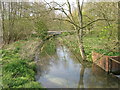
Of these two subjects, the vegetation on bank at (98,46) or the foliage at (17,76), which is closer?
the foliage at (17,76)

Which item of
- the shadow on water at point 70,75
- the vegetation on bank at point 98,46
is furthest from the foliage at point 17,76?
the vegetation on bank at point 98,46

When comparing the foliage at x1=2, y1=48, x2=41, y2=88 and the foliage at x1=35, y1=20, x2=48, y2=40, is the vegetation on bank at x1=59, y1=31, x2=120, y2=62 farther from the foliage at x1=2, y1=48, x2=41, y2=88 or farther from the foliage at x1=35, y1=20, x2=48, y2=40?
the foliage at x1=2, y1=48, x2=41, y2=88

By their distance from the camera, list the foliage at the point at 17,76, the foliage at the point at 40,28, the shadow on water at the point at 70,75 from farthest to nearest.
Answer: the foliage at the point at 40,28, the shadow on water at the point at 70,75, the foliage at the point at 17,76

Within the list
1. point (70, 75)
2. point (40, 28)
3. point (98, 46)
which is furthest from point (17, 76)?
point (98, 46)

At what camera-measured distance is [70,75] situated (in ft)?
21.7

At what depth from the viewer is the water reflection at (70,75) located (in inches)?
224

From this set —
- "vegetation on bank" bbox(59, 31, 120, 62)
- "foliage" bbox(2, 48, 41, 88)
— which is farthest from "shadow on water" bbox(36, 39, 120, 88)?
"foliage" bbox(2, 48, 41, 88)

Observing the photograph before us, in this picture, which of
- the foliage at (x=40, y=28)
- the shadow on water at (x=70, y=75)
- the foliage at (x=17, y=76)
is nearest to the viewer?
the foliage at (x=17, y=76)

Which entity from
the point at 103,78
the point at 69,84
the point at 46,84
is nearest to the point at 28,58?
the point at 46,84

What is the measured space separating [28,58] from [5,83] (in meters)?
3.09

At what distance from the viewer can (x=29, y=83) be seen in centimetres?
504

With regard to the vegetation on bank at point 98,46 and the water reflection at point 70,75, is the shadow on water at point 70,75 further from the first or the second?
the vegetation on bank at point 98,46

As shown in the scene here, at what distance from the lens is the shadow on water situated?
5.68 meters

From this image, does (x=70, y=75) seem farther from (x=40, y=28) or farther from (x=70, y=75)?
(x=40, y=28)
